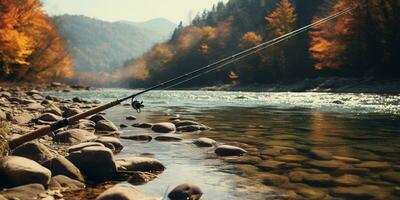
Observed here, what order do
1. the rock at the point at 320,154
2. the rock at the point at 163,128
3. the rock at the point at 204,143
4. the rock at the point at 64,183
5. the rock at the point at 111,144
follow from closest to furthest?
the rock at the point at 64,183 < the rock at the point at 320,154 < the rock at the point at 111,144 < the rock at the point at 204,143 < the rock at the point at 163,128

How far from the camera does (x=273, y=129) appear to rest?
12352 millimetres

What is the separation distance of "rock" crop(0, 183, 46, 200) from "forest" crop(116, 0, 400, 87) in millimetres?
8123

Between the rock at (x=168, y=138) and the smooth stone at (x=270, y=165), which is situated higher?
the rock at (x=168, y=138)

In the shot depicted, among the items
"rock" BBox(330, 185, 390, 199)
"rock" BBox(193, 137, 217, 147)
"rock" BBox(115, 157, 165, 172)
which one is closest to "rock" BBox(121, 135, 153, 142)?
"rock" BBox(193, 137, 217, 147)

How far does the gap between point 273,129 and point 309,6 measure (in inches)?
2297

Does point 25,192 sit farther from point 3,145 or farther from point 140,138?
point 140,138

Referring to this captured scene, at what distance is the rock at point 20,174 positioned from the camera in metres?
5.43

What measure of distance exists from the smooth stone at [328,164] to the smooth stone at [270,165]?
1.77ft

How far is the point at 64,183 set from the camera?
5680 millimetres

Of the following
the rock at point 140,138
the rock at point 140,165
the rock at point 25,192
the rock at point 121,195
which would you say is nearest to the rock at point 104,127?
the rock at point 140,138

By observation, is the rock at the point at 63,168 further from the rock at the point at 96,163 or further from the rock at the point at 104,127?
the rock at the point at 104,127

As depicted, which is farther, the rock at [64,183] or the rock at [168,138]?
the rock at [168,138]

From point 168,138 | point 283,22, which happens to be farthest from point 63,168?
point 283,22

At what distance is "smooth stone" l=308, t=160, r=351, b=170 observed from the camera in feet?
22.9
